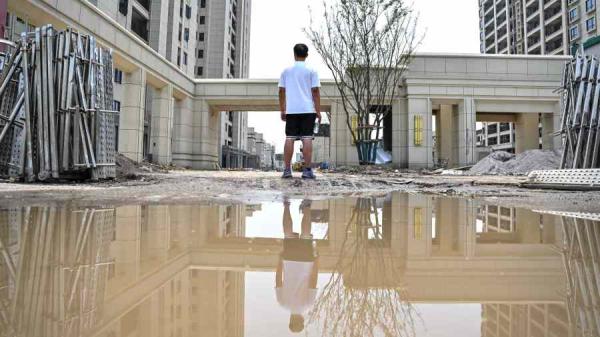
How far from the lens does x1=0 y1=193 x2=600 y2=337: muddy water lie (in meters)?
0.79

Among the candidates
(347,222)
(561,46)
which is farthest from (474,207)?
(561,46)

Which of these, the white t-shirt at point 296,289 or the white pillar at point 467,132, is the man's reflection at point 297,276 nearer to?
the white t-shirt at point 296,289

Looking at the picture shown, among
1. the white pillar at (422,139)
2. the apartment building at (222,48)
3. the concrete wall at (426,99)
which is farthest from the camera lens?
the apartment building at (222,48)

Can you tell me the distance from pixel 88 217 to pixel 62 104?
3973 millimetres

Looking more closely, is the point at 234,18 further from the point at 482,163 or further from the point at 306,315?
the point at 306,315

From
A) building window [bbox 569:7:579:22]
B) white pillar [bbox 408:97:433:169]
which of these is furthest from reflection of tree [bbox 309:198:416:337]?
building window [bbox 569:7:579:22]

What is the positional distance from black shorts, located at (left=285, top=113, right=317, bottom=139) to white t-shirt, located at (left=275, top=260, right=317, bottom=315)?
4453 millimetres

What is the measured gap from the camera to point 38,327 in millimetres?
737

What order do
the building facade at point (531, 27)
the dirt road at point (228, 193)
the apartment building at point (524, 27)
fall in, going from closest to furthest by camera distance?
the dirt road at point (228, 193), the building facade at point (531, 27), the apartment building at point (524, 27)

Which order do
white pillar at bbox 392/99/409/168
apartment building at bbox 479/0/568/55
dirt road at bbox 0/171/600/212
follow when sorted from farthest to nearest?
apartment building at bbox 479/0/568/55
white pillar at bbox 392/99/409/168
dirt road at bbox 0/171/600/212

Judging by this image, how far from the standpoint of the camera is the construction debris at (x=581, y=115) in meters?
5.81

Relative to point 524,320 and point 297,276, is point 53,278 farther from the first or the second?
point 524,320

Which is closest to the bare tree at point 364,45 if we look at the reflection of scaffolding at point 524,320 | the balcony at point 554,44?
the reflection of scaffolding at point 524,320

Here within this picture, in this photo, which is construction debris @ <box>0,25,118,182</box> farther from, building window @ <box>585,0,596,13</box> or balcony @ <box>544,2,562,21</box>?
balcony @ <box>544,2,562,21</box>
